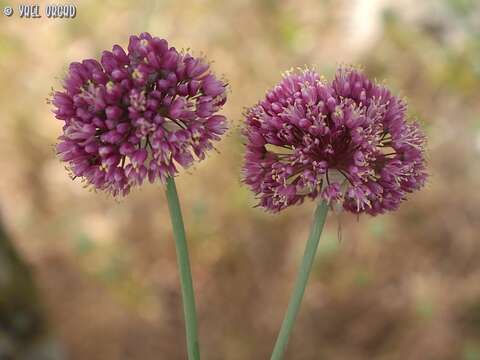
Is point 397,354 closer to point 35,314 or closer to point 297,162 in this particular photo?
point 35,314

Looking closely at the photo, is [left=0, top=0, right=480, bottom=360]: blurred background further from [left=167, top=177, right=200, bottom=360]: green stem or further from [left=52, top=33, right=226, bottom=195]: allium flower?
[left=167, top=177, right=200, bottom=360]: green stem

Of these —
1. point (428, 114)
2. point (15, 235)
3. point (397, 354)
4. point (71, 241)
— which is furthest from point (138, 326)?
Result: point (428, 114)

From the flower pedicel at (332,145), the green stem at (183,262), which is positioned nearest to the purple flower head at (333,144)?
the flower pedicel at (332,145)

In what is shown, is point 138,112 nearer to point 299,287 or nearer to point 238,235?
point 299,287

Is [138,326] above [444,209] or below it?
below

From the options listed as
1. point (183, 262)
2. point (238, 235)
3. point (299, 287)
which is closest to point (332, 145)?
point (299, 287)

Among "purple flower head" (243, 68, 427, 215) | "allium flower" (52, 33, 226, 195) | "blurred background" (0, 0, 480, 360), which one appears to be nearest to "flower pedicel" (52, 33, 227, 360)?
"allium flower" (52, 33, 226, 195)
